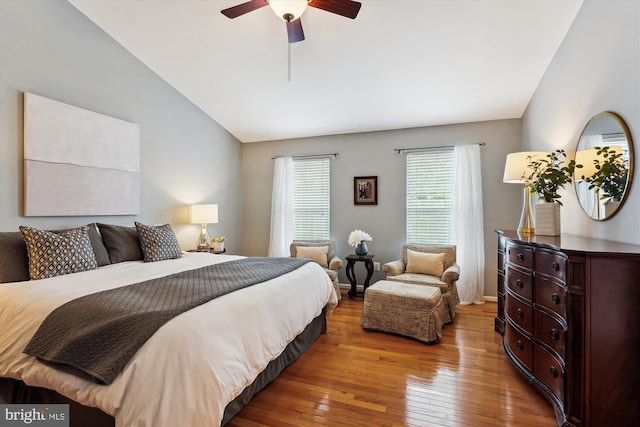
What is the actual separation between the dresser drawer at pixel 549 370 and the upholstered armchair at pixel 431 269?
1.36 meters

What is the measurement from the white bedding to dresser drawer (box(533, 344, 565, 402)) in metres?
1.57

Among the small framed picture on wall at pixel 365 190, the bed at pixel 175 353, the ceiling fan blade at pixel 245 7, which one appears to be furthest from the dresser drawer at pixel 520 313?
the ceiling fan blade at pixel 245 7

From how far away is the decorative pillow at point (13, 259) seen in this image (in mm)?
2307

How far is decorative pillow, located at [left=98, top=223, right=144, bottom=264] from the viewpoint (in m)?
3.04

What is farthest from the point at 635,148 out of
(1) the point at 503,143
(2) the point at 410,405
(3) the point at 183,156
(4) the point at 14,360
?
(3) the point at 183,156

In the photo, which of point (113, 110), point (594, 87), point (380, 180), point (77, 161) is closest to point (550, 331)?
point (594, 87)

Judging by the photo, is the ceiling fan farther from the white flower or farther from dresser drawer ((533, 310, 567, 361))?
the white flower

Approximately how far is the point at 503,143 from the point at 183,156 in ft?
13.9

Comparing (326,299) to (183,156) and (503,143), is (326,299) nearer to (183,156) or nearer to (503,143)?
(183,156)

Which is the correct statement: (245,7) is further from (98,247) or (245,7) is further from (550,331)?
(550,331)

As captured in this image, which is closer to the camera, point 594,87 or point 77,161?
point 594,87

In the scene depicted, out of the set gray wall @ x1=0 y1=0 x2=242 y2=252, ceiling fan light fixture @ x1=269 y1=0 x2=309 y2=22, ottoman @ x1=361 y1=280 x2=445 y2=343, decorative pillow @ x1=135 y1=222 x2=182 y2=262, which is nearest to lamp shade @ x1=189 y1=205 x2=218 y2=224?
gray wall @ x1=0 y1=0 x2=242 y2=252

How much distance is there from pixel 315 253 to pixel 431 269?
5.06 feet

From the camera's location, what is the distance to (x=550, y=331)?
6.27 feet
